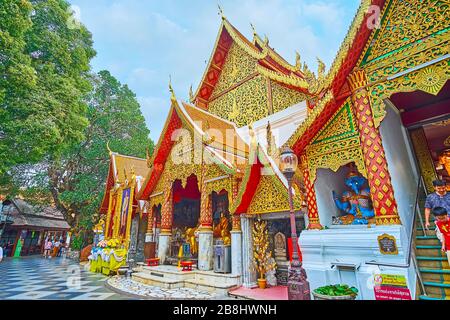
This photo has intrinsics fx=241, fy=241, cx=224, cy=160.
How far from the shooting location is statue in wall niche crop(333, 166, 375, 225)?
4613mm

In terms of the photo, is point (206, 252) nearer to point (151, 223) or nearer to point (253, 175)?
point (253, 175)

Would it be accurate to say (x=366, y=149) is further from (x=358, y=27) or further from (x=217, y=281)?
(x=217, y=281)

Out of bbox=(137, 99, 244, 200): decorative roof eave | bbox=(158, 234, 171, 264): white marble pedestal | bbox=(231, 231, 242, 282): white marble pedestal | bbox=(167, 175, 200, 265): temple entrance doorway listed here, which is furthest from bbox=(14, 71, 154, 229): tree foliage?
bbox=(231, 231, 242, 282): white marble pedestal

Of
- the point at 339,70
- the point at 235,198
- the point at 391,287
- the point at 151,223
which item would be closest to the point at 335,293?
the point at 391,287

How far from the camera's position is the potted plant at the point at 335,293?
3.46 m

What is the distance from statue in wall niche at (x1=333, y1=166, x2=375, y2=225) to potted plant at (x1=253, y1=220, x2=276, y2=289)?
2328 mm

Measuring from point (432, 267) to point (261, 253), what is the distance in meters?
3.68

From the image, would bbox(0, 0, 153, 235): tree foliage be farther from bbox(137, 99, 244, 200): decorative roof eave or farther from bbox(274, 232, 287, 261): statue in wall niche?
bbox(274, 232, 287, 261): statue in wall niche

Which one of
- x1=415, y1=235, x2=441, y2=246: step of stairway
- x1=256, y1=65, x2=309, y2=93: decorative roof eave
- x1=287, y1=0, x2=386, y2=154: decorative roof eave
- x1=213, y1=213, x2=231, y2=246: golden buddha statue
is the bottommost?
x1=415, y1=235, x2=441, y2=246: step of stairway

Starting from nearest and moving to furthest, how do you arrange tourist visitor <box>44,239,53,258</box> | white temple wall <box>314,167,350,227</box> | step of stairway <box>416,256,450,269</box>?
step of stairway <box>416,256,450,269</box>, white temple wall <box>314,167,350,227</box>, tourist visitor <box>44,239,53,258</box>
